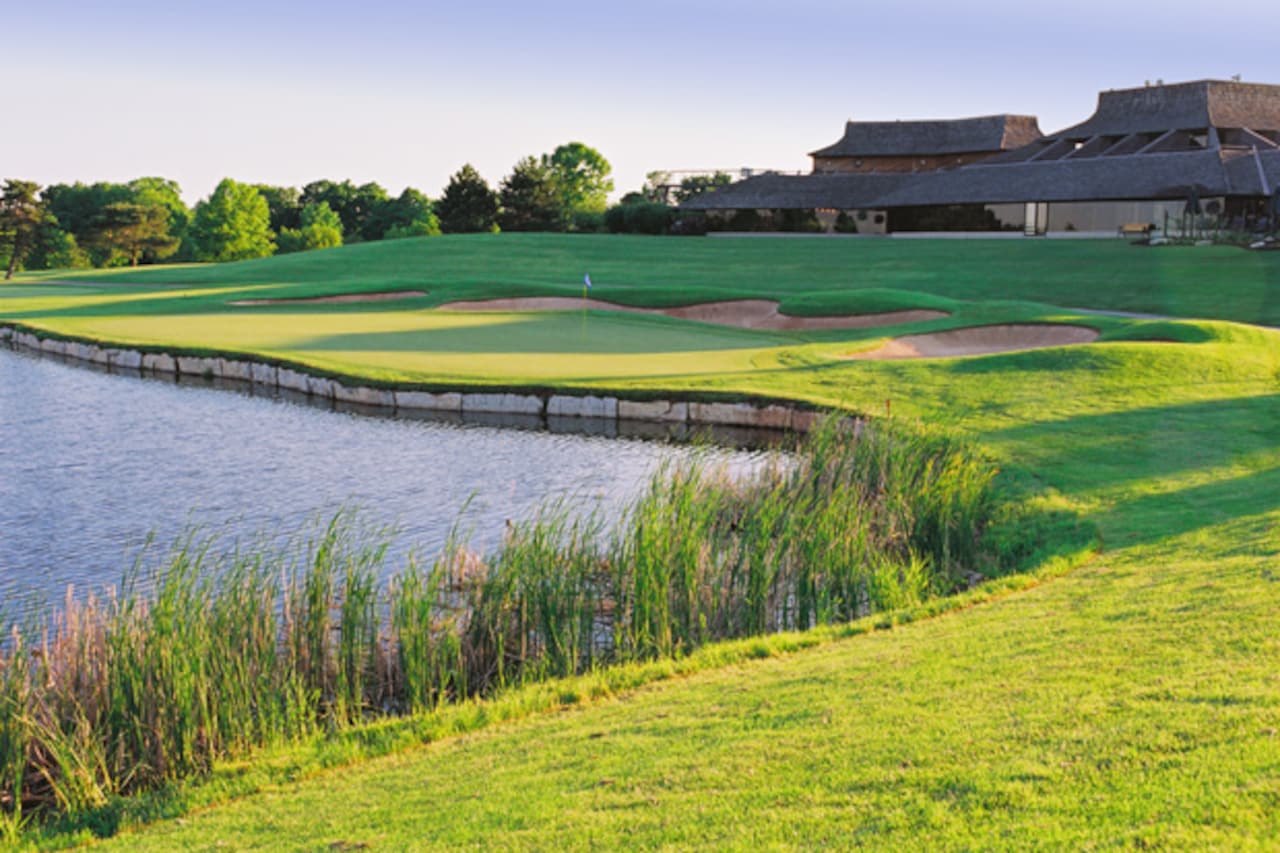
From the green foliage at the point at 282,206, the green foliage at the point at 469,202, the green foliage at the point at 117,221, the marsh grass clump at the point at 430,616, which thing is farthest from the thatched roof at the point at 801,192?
the green foliage at the point at 282,206

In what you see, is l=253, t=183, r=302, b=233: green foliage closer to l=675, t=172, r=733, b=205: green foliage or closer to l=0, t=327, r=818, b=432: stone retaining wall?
l=675, t=172, r=733, b=205: green foliage

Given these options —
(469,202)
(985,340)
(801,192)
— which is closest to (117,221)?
(469,202)

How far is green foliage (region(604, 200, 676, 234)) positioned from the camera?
73.8 metres

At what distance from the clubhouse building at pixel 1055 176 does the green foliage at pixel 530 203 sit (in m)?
15.7

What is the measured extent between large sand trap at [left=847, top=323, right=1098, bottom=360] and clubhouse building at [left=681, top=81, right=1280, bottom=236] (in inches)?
926

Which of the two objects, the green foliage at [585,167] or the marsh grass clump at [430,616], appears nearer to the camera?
the marsh grass clump at [430,616]

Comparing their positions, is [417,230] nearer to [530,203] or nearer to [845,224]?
[530,203]

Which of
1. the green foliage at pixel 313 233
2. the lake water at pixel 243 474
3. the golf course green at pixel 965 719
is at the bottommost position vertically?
the lake water at pixel 243 474

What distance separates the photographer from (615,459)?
18.9 meters

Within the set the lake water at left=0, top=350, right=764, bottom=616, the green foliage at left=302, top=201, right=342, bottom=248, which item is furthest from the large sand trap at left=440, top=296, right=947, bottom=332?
the green foliage at left=302, top=201, right=342, bottom=248

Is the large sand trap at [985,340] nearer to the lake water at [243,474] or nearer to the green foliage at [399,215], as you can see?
the lake water at [243,474]

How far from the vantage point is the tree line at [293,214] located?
7738cm

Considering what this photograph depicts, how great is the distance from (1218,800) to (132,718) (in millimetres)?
6387

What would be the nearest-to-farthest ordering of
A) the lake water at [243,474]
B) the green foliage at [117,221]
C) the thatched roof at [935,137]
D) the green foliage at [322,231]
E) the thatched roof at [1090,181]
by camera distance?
the lake water at [243,474]
the thatched roof at [1090,181]
the thatched roof at [935,137]
the green foliage at [117,221]
the green foliage at [322,231]
